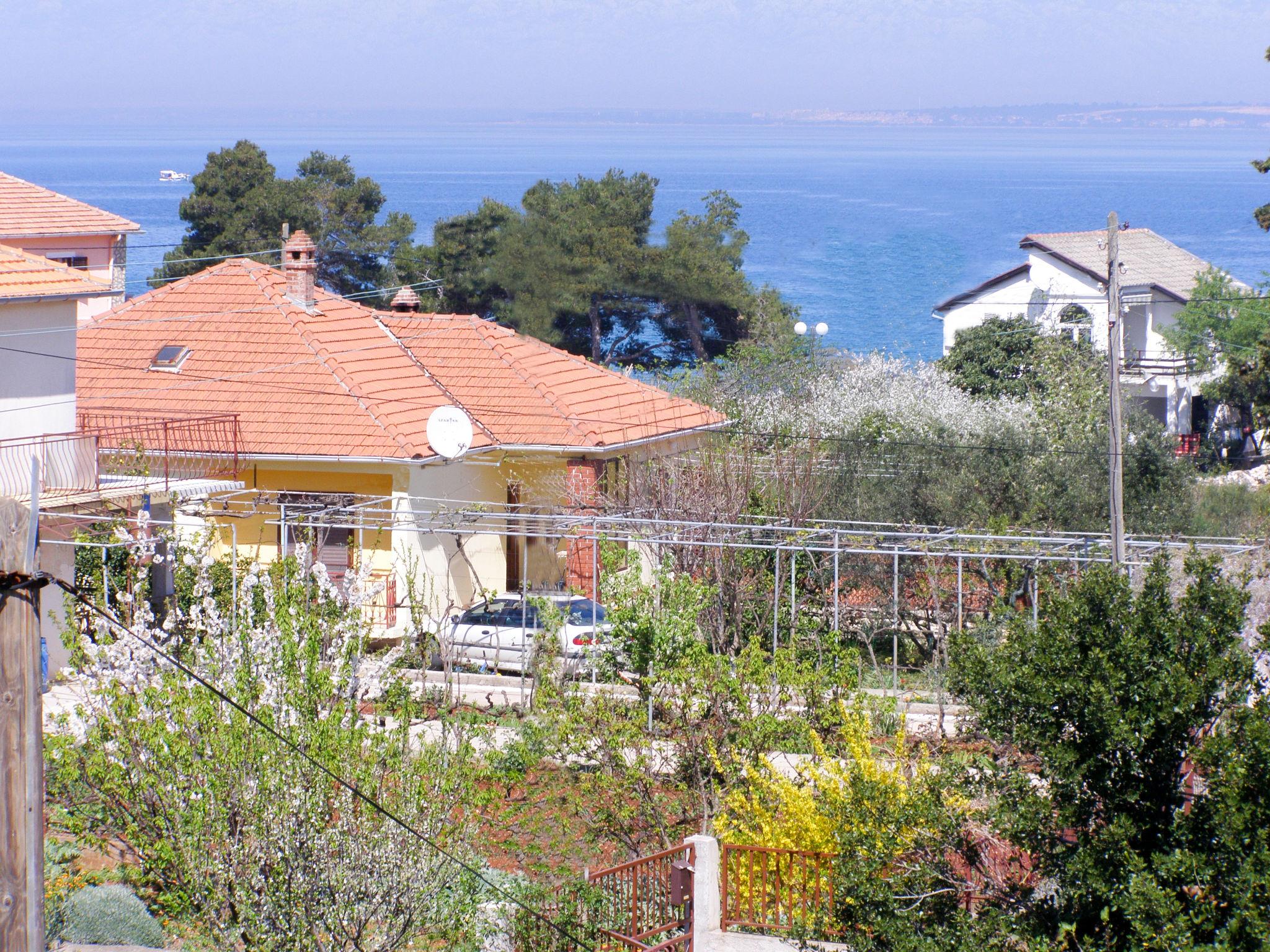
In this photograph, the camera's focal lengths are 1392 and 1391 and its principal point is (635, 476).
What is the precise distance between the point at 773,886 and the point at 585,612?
9.41 m

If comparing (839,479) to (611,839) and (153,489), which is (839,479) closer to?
(153,489)

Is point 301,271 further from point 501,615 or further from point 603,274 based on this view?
point 603,274

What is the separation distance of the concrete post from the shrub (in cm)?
380

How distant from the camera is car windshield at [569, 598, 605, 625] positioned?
19.1 metres

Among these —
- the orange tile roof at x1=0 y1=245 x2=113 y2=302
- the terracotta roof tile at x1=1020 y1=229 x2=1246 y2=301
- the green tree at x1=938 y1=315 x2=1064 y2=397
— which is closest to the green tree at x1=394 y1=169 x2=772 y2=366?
the green tree at x1=938 y1=315 x2=1064 y2=397

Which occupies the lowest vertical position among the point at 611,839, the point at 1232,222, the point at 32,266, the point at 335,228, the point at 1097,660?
the point at 611,839

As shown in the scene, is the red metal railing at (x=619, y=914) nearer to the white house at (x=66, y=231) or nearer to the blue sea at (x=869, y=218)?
the white house at (x=66, y=231)

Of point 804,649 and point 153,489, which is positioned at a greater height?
point 153,489

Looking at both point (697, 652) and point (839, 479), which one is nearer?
point (697, 652)

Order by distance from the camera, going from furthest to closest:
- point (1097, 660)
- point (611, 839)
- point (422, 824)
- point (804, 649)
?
point (804, 649) → point (611, 839) → point (422, 824) → point (1097, 660)

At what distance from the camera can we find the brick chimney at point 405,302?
2988 centimetres

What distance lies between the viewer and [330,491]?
22.2m

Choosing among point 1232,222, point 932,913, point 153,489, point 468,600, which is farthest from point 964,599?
point 1232,222

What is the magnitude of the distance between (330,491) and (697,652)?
1048cm
